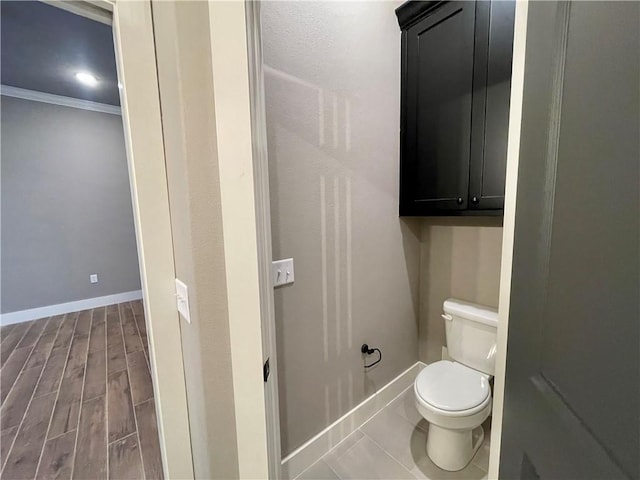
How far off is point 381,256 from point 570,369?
1.31 meters

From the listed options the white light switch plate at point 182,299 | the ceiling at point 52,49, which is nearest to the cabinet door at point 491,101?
the white light switch plate at point 182,299

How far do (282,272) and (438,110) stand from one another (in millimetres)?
1243

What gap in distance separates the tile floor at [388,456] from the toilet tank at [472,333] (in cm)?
44

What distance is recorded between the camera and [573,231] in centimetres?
36

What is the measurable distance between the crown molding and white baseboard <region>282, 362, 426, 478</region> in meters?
4.42

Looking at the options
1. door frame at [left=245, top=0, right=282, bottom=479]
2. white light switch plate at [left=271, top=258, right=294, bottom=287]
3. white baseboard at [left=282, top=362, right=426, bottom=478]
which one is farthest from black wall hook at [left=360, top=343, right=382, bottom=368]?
door frame at [left=245, top=0, right=282, bottom=479]

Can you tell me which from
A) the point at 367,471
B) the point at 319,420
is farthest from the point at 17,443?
the point at 367,471

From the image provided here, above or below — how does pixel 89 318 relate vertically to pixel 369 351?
below

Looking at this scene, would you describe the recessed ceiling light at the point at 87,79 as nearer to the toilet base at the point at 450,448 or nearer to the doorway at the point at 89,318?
the doorway at the point at 89,318

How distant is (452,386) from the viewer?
1.42 metres

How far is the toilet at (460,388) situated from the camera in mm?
1286

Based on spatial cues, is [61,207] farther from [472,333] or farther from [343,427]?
[472,333]

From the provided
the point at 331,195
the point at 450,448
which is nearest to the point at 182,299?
Answer: the point at 331,195

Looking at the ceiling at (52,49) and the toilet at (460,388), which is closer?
the toilet at (460,388)
